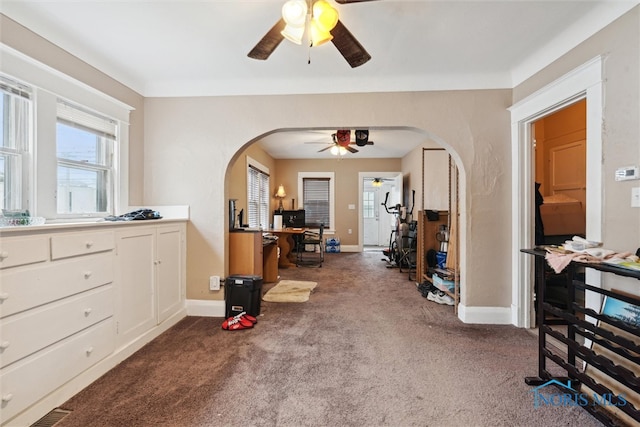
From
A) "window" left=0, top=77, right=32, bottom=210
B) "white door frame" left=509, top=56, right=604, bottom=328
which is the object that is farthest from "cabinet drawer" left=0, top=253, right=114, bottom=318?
"white door frame" left=509, top=56, right=604, bottom=328

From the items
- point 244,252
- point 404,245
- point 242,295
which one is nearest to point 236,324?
point 242,295

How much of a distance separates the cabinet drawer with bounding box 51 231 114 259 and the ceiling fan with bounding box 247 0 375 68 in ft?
5.28

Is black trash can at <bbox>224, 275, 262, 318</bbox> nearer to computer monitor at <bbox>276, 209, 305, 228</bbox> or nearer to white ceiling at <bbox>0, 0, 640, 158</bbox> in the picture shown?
white ceiling at <bbox>0, 0, 640, 158</bbox>

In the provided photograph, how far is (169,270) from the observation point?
8.71 feet

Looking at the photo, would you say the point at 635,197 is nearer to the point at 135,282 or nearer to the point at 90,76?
the point at 135,282

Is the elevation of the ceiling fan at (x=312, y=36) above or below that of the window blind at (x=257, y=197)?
above

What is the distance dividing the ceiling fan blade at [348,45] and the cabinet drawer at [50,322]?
2270mm

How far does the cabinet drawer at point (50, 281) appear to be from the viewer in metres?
1.34

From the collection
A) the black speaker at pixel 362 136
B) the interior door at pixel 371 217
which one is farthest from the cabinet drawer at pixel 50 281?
the interior door at pixel 371 217

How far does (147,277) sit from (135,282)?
0.45 feet

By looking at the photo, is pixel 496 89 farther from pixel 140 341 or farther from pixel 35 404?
pixel 35 404

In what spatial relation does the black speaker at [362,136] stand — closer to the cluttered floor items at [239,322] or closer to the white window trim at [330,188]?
the white window trim at [330,188]

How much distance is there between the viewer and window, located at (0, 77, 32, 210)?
180 cm

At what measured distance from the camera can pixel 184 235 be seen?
2912 millimetres
